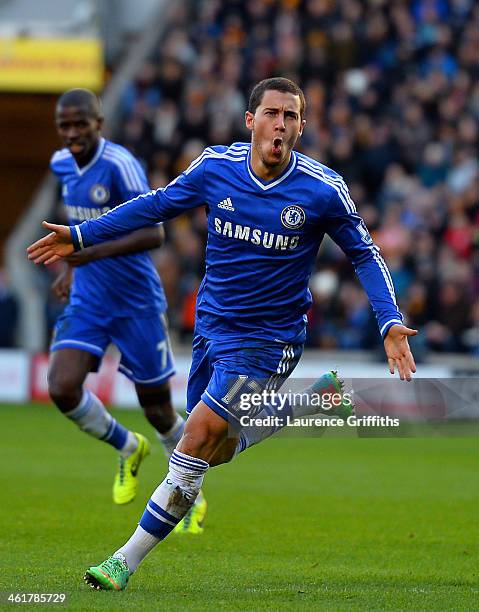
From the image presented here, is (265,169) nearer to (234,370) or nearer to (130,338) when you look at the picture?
(234,370)

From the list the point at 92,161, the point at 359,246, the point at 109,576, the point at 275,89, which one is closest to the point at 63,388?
the point at 92,161

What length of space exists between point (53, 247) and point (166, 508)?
141 centimetres

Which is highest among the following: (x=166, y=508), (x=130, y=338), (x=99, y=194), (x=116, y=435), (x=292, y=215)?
(x=292, y=215)

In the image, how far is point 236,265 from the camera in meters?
7.33

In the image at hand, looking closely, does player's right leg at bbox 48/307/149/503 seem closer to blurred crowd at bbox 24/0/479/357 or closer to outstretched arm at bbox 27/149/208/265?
outstretched arm at bbox 27/149/208/265

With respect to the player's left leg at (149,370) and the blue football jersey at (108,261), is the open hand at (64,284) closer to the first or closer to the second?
the blue football jersey at (108,261)

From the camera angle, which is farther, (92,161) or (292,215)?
(92,161)

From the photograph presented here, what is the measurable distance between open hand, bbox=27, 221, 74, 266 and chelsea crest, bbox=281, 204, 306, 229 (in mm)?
1080

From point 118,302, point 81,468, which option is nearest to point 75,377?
Answer: point 118,302

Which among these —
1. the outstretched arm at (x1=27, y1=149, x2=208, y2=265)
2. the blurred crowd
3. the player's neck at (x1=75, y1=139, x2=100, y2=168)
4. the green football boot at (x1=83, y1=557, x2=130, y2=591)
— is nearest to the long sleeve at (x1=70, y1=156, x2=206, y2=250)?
the outstretched arm at (x1=27, y1=149, x2=208, y2=265)

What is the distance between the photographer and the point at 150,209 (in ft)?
23.7

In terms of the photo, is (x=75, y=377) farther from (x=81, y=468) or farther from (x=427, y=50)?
(x=427, y=50)

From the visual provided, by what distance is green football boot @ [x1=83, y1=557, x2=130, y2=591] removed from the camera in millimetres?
6836

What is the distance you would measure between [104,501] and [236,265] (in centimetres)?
412
